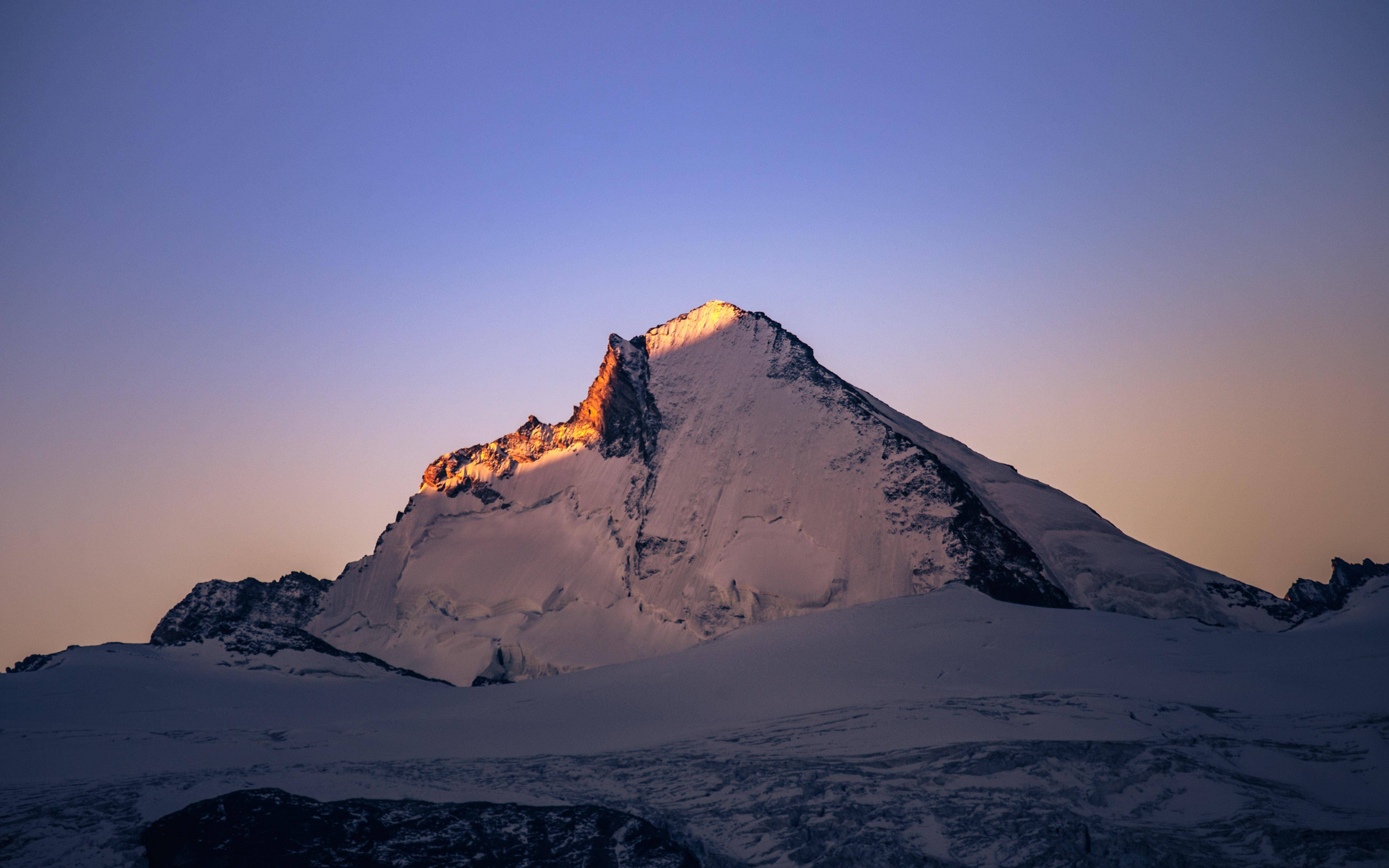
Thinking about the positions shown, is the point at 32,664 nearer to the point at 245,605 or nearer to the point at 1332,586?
the point at 245,605

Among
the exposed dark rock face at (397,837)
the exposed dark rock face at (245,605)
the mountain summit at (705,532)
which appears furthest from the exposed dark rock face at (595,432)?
the exposed dark rock face at (397,837)

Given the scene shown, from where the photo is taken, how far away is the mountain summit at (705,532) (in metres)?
66.9

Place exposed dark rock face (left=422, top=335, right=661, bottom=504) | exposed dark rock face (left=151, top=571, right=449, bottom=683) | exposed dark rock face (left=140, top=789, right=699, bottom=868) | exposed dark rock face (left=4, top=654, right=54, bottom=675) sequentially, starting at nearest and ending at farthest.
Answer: exposed dark rock face (left=140, top=789, right=699, bottom=868)
exposed dark rock face (left=4, top=654, right=54, bottom=675)
exposed dark rock face (left=422, top=335, right=661, bottom=504)
exposed dark rock face (left=151, top=571, right=449, bottom=683)

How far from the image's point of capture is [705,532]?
254ft

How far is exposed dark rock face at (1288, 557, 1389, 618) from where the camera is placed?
6656cm

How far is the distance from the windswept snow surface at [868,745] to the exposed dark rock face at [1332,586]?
3003 cm

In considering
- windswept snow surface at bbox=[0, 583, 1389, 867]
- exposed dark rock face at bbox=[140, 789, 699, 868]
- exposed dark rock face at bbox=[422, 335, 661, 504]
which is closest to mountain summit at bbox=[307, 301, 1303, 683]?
exposed dark rock face at bbox=[422, 335, 661, 504]

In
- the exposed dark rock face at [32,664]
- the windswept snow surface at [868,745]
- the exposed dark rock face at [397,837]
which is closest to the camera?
the exposed dark rock face at [397,837]

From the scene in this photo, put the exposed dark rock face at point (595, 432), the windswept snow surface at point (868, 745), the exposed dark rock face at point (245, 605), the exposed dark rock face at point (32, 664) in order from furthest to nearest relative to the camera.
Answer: the exposed dark rock face at point (245, 605) → the exposed dark rock face at point (595, 432) → the exposed dark rock face at point (32, 664) → the windswept snow surface at point (868, 745)

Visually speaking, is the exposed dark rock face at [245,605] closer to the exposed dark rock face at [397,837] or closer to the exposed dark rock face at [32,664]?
the exposed dark rock face at [32,664]

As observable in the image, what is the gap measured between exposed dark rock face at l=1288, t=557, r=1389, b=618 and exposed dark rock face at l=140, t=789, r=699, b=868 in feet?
195

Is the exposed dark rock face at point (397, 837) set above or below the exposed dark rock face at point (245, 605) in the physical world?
below

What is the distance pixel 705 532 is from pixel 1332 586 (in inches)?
1799

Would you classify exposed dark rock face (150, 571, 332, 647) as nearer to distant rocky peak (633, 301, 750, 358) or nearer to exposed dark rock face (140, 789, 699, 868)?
distant rocky peak (633, 301, 750, 358)
